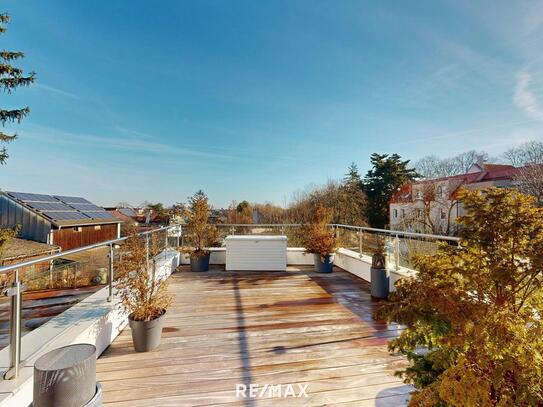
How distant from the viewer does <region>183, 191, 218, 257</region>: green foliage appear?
614cm

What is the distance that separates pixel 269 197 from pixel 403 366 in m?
16.3

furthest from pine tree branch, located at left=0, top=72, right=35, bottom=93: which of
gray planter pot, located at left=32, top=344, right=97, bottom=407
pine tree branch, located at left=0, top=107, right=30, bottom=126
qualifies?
gray planter pot, located at left=32, top=344, right=97, bottom=407

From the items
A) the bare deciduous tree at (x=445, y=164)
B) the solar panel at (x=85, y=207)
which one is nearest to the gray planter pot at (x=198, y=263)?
the solar panel at (x=85, y=207)

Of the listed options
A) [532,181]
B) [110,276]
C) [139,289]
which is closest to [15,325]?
[139,289]

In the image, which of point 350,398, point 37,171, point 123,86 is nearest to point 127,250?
point 350,398

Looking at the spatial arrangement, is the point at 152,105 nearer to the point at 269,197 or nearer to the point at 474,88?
the point at 269,197

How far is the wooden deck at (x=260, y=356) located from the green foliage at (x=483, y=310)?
2.96 feet

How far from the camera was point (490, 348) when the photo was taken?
1042mm

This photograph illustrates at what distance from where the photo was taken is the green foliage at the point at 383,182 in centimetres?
2481

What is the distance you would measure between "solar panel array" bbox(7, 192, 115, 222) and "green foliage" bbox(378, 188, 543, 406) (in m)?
18.8

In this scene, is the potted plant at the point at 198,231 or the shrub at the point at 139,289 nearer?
the shrub at the point at 139,289

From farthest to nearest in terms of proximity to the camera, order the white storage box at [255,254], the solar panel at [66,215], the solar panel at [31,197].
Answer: the solar panel at [31,197] → the solar panel at [66,215] → the white storage box at [255,254]

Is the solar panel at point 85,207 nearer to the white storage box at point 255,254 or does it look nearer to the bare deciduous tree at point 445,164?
the white storage box at point 255,254

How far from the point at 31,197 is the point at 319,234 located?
19.3 metres
